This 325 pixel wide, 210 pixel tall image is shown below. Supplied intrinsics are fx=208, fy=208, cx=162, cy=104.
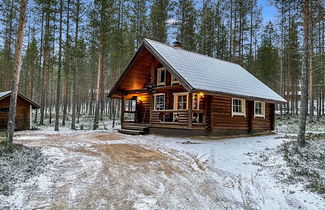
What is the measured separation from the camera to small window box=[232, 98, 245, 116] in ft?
46.0

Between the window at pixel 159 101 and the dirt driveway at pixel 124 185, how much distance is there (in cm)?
863

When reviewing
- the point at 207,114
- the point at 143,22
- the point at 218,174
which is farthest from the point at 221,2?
the point at 218,174

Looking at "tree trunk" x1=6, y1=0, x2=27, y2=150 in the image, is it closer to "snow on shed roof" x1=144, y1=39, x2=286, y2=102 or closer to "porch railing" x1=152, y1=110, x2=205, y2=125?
"snow on shed roof" x1=144, y1=39, x2=286, y2=102

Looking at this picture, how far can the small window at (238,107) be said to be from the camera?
14014mm

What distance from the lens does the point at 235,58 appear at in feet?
76.4

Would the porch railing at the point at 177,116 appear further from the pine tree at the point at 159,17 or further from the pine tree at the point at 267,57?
the pine tree at the point at 267,57

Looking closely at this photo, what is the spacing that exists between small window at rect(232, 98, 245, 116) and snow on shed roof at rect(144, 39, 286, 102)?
830mm

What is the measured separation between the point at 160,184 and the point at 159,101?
1129 centimetres

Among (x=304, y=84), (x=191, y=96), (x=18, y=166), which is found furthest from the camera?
(x=191, y=96)

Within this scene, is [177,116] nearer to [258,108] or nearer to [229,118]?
[229,118]

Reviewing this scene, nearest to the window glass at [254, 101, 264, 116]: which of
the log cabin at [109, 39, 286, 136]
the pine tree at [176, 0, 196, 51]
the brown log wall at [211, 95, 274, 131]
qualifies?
the log cabin at [109, 39, 286, 136]

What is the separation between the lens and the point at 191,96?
1162cm

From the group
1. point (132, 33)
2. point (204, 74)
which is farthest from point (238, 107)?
point (132, 33)

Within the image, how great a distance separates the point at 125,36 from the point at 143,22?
2.97 m
